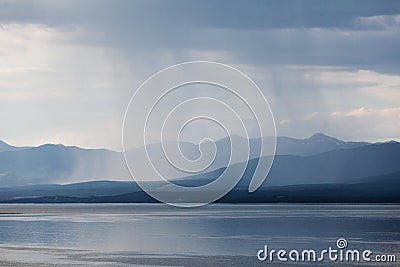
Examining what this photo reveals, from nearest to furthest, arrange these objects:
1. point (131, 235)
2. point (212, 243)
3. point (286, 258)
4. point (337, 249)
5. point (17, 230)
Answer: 1. point (286, 258)
2. point (337, 249)
3. point (212, 243)
4. point (131, 235)
5. point (17, 230)

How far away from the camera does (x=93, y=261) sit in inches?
2039

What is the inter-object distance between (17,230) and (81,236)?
12.2 m

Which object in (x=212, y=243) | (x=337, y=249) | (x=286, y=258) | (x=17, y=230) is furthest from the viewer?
(x=17, y=230)

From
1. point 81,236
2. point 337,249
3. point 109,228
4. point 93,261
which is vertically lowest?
point 93,261

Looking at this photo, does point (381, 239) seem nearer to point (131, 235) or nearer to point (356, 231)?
point (356, 231)

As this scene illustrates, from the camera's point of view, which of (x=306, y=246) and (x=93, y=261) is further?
(x=306, y=246)

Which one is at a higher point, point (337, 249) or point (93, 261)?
point (337, 249)

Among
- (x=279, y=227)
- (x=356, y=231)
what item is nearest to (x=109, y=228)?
(x=279, y=227)

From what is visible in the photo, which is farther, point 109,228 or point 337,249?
point 109,228

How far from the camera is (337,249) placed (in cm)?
6031

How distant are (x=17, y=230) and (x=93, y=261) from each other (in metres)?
34.5

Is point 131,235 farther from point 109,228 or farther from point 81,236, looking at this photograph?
point 109,228

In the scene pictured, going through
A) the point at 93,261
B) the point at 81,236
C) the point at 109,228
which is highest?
the point at 109,228

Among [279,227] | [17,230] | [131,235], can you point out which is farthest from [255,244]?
[17,230]
